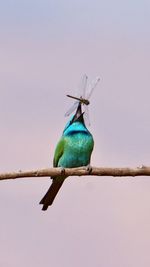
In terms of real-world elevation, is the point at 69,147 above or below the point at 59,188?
above

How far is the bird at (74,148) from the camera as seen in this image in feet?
27.2

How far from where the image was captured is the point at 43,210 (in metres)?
8.34

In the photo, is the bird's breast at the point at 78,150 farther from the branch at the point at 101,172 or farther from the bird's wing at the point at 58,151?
the branch at the point at 101,172

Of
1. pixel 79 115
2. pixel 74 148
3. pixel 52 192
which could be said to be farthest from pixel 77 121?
pixel 52 192

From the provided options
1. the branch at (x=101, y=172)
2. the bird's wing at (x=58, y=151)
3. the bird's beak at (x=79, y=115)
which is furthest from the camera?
the bird's wing at (x=58, y=151)

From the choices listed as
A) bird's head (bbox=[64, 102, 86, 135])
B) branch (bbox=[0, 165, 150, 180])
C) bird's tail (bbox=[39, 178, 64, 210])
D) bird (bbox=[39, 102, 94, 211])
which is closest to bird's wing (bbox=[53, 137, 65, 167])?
bird (bbox=[39, 102, 94, 211])

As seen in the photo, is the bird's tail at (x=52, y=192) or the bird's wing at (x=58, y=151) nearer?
the bird's tail at (x=52, y=192)

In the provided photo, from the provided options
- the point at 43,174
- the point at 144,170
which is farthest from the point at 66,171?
the point at 144,170

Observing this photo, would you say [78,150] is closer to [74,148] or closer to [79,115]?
[74,148]

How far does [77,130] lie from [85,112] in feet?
0.90

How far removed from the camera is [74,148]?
27.4ft

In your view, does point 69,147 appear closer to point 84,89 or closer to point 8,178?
point 84,89

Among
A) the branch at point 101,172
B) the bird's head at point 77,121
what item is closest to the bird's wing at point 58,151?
the bird's head at point 77,121

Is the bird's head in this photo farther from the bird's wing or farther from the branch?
the branch
